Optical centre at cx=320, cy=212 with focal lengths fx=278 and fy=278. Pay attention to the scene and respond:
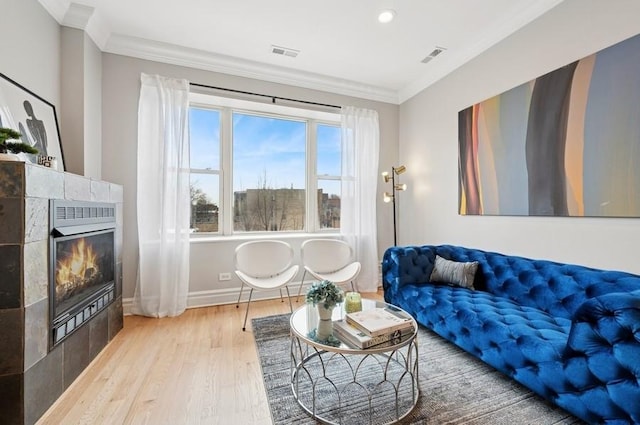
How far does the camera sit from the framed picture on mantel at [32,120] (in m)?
1.82

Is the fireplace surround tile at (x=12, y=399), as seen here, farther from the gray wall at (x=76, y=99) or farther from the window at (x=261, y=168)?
the window at (x=261, y=168)

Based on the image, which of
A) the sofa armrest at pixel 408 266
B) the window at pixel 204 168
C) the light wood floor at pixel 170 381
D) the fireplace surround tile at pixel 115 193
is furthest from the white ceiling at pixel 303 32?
the light wood floor at pixel 170 381

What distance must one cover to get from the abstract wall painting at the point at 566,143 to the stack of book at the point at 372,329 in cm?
163

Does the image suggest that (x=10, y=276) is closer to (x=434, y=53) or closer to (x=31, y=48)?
(x=31, y=48)

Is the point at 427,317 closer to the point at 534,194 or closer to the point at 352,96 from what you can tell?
the point at 534,194

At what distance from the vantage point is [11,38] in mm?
1898

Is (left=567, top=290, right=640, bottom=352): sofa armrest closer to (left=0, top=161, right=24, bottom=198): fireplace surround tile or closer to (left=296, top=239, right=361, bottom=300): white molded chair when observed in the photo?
(left=296, top=239, right=361, bottom=300): white molded chair

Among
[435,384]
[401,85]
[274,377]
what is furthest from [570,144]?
[274,377]

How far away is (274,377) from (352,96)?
3.51 m

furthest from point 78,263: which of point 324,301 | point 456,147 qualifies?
point 456,147

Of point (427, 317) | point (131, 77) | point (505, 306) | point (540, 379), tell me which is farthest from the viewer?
point (131, 77)

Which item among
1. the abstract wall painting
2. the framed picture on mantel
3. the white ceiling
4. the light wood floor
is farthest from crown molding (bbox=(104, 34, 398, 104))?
the light wood floor

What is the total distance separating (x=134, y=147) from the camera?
2.98 m

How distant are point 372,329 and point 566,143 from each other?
2077 millimetres
